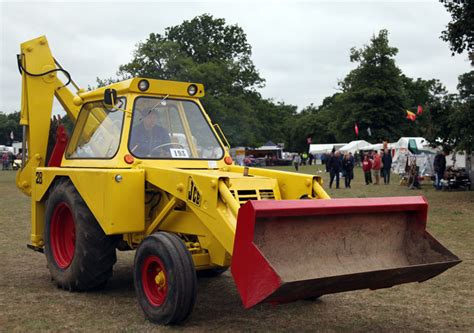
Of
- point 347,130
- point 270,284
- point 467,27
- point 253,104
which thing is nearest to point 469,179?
point 467,27

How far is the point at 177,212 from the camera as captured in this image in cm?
617

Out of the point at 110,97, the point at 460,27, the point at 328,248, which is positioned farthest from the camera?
the point at 460,27

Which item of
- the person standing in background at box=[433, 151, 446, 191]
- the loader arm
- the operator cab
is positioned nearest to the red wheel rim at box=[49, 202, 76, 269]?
the operator cab

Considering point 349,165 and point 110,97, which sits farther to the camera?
point 349,165

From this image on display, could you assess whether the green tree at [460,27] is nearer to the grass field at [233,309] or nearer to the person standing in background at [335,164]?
the person standing in background at [335,164]

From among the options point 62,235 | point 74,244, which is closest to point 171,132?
point 74,244

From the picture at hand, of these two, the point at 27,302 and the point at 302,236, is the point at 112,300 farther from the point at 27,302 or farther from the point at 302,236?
the point at 302,236

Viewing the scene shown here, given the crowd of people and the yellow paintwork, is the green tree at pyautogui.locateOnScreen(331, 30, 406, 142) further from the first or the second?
the yellow paintwork

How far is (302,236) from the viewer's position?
5.24 metres

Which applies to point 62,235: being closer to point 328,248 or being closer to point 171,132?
point 171,132

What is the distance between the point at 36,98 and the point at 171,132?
227 cm

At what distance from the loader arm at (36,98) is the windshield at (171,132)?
1.63 m

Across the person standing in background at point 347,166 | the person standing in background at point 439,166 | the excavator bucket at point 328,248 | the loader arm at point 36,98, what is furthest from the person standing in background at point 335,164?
the excavator bucket at point 328,248

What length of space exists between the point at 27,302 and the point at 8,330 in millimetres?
1023
